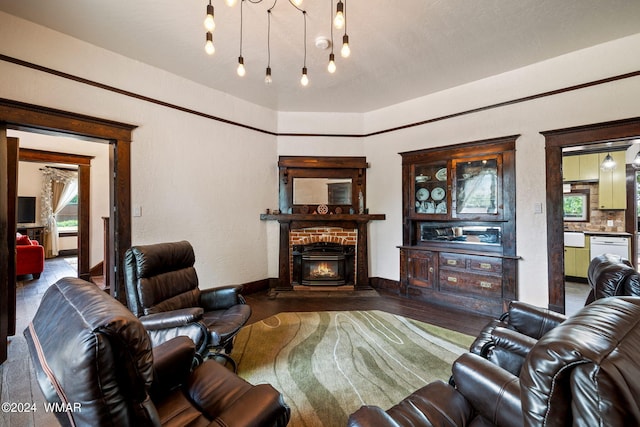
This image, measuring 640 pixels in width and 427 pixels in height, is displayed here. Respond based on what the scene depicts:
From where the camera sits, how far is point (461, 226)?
3889mm

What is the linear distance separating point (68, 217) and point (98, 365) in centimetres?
1019

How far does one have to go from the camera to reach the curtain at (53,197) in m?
7.25

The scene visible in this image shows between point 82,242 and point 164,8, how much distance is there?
15.7ft

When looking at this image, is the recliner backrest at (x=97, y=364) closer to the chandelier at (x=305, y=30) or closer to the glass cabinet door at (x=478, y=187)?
the chandelier at (x=305, y=30)

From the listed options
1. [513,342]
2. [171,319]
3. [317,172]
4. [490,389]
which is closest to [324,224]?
[317,172]

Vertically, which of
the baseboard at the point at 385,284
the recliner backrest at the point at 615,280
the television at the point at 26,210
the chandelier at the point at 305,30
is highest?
the chandelier at the point at 305,30

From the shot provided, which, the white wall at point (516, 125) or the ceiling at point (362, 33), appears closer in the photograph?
the ceiling at point (362, 33)

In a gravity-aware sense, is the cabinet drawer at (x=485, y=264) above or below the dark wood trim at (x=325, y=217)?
below

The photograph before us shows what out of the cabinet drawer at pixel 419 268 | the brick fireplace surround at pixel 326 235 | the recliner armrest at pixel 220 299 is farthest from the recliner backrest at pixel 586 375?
the brick fireplace surround at pixel 326 235

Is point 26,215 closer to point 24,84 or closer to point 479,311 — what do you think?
point 24,84

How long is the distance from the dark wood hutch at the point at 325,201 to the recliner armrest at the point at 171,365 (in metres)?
3.02

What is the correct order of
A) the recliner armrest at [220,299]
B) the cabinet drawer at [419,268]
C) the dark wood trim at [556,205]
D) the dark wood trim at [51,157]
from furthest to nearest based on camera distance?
1. the dark wood trim at [51,157]
2. the cabinet drawer at [419,268]
3. the dark wood trim at [556,205]
4. the recliner armrest at [220,299]

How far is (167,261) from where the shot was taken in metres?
2.50

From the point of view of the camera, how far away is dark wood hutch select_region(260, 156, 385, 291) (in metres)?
4.43
